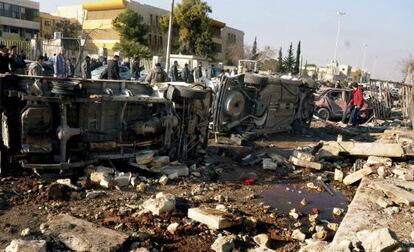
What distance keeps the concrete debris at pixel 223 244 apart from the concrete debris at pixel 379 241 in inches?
49.8

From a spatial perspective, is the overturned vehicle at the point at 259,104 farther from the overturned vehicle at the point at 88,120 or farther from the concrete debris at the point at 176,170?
the concrete debris at the point at 176,170

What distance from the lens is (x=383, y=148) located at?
8969mm

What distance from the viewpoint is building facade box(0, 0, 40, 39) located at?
43.0 m

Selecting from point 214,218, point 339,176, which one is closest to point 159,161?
point 214,218

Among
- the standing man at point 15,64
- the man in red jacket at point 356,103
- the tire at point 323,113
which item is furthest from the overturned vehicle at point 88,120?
the tire at point 323,113

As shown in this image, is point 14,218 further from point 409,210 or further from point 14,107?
point 409,210

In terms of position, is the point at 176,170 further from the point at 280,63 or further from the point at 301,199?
the point at 280,63

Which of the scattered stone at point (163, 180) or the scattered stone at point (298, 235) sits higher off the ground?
the scattered stone at point (163, 180)

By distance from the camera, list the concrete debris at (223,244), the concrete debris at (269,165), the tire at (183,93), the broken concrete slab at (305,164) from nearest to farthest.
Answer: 1. the concrete debris at (223,244)
2. the tire at (183,93)
3. the concrete debris at (269,165)
4. the broken concrete slab at (305,164)

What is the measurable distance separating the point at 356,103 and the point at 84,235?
534 inches

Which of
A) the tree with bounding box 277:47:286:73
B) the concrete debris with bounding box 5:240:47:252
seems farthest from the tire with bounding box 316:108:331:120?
the tree with bounding box 277:47:286:73

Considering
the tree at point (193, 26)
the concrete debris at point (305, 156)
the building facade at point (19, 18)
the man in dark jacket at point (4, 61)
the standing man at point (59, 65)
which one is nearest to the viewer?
the concrete debris at point (305, 156)

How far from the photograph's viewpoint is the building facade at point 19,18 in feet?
141

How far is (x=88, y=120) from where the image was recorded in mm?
6617
